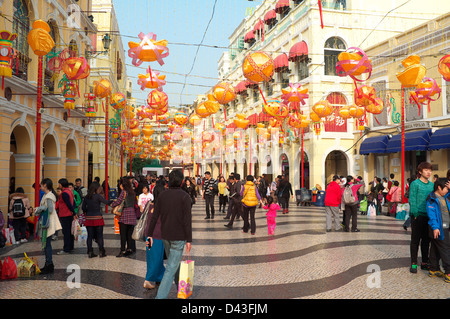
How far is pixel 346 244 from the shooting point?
9023mm

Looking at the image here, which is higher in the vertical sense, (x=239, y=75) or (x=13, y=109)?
(x=239, y=75)

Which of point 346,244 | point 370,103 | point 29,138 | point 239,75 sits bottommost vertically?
Answer: point 346,244

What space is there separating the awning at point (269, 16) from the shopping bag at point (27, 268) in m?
28.0

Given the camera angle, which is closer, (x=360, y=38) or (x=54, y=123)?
(x=54, y=123)

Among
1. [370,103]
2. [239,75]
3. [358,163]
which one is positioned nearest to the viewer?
[370,103]

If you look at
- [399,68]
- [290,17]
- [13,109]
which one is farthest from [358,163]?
[13,109]

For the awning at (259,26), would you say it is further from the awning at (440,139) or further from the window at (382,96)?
the awning at (440,139)

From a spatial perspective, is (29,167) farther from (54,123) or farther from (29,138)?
(54,123)

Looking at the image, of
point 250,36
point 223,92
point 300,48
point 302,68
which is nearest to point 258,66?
point 223,92

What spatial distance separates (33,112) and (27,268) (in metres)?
8.57

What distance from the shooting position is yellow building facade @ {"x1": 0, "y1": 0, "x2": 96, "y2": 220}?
37.3 feet

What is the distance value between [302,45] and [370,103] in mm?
11029

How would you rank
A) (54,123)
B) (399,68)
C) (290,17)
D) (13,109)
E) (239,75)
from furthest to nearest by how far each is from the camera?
1. (239,75)
2. (290,17)
3. (399,68)
4. (54,123)
5. (13,109)

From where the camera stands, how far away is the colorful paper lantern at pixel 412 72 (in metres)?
10.8
